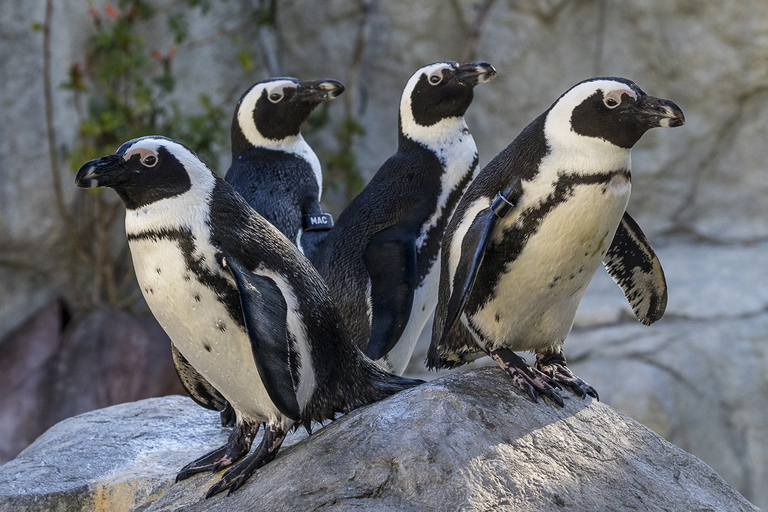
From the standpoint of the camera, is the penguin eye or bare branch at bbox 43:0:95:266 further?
bare branch at bbox 43:0:95:266

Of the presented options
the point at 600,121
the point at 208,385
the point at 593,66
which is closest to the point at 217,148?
the point at 593,66

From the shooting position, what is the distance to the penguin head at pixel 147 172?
191 centimetres

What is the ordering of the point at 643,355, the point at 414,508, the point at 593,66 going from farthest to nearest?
the point at 593,66 < the point at 643,355 < the point at 414,508

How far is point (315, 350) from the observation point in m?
2.03

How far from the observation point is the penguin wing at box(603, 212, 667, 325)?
2322 millimetres

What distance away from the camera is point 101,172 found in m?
1.89

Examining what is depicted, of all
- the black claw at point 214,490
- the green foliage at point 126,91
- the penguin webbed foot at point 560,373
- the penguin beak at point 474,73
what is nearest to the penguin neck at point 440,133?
the penguin beak at point 474,73

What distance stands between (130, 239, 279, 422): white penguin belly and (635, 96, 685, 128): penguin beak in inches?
39.4

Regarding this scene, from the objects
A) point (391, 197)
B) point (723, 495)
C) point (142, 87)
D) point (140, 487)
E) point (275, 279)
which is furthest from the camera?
point (142, 87)

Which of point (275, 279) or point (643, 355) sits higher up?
point (275, 279)

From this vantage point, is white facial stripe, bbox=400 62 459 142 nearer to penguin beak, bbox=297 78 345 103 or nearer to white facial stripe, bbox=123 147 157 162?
penguin beak, bbox=297 78 345 103

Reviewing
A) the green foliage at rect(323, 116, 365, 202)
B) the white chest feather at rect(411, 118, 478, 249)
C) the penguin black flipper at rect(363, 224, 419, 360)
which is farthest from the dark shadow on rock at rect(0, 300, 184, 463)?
the white chest feather at rect(411, 118, 478, 249)

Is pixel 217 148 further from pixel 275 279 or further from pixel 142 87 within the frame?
pixel 275 279

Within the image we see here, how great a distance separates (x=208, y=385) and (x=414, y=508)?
86 cm
